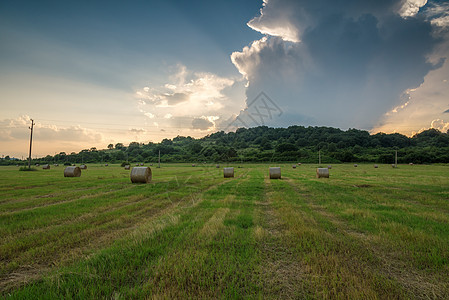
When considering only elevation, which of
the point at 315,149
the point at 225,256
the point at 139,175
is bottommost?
the point at 225,256

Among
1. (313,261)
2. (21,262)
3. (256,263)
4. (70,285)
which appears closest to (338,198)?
(313,261)

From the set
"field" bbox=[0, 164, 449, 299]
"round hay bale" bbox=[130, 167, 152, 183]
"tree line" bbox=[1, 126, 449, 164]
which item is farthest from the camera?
"tree line" bbox=[1, 126, 449, 164]

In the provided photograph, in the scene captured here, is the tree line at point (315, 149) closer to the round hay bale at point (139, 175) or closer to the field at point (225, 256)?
the round hay bale at point (139, 175)

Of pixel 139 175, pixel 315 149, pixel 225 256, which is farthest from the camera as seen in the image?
pixel 315 149

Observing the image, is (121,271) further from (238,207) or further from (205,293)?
(238,207)

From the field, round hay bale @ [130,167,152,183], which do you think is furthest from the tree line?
the field

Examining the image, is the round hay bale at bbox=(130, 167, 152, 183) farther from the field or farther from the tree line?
the tree line

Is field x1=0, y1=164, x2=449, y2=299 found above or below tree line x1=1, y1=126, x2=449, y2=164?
below

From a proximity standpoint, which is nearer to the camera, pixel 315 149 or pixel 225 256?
pixel 225 256

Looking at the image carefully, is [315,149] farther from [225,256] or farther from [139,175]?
[225,256]

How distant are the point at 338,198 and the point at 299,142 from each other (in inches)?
4251

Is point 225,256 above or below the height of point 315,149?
below

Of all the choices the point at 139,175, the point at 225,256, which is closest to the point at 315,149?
the point at 139,175

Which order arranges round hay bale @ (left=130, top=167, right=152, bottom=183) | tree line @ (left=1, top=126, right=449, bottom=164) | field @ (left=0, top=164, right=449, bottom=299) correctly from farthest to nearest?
1. tree line @ (left=1, top=126, right=449, bottom=164)
2. round hay bale @ (left=130, top=167, right=152, bottom=183)
3. field @ (left=0, top=164, right=449, bottom=299)
